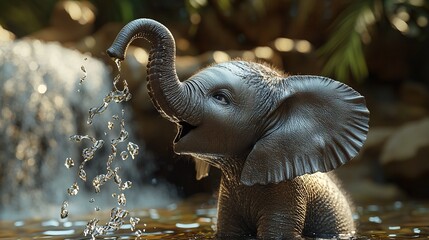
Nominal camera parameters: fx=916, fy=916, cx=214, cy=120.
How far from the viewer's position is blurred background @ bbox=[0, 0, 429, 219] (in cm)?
1081

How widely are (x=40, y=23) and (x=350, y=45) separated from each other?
729 centimetres

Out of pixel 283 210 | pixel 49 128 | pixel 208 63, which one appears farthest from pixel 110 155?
pixel 49 128

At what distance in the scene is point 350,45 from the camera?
1262 cm

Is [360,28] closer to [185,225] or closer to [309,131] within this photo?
[185,225]

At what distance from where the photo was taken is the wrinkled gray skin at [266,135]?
4.45 meters

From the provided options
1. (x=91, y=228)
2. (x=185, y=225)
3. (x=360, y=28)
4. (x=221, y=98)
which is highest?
(x=360, y=28)

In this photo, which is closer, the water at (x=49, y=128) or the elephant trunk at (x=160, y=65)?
the elephant trunk at (x=160, y=65)

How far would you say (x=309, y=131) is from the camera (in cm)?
459

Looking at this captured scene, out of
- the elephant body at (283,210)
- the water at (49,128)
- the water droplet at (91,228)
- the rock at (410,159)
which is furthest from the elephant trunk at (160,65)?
the rock at (410,159)

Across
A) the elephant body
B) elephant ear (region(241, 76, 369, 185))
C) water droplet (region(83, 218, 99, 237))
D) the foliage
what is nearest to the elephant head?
elephant ear (region(241, 76, 369, 185))

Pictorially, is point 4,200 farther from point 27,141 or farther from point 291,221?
point 291,221

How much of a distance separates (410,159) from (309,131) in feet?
21.2

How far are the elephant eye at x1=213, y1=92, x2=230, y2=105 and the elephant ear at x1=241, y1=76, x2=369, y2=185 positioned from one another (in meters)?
0.24

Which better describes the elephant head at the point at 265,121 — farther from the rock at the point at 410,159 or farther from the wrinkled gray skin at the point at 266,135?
the rock at the point at 410,159
